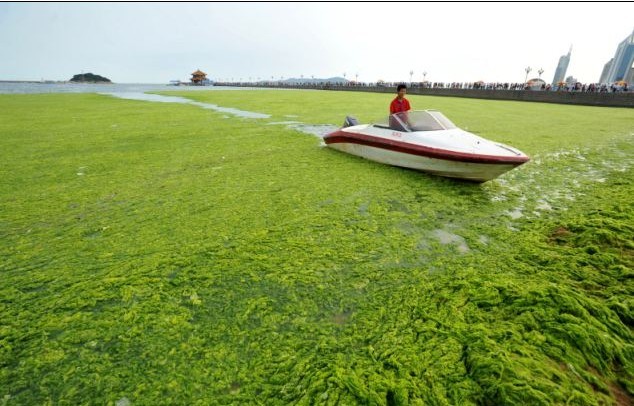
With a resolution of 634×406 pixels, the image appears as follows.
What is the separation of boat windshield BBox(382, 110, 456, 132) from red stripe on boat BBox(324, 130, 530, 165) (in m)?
0.29

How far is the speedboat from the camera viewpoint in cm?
357

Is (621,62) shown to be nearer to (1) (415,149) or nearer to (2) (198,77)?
(2) (198,77)

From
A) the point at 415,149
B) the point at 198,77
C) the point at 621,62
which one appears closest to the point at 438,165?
the point at 415,149

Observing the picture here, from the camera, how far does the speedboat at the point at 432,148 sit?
357 cm

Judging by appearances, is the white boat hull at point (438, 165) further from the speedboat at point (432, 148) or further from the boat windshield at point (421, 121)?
the boat windshield at point (421, 121)

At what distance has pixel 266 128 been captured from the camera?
835 cm

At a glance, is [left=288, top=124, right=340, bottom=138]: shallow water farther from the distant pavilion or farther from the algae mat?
the distant pavilion

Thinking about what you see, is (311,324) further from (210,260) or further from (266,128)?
(266,128)

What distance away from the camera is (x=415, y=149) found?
13.6 feet

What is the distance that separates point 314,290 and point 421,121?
A: 3366mm

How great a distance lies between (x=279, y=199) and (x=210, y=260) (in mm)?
1333

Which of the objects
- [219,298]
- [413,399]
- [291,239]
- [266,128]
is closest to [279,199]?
[291,239]

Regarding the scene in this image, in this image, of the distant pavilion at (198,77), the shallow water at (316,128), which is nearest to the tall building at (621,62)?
the distant pavilion at (198,77)

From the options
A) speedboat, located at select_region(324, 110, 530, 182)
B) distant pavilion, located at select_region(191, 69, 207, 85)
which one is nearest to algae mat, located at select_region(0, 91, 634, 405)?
speedboat, located at select_region(324, 110, 530, 182)
